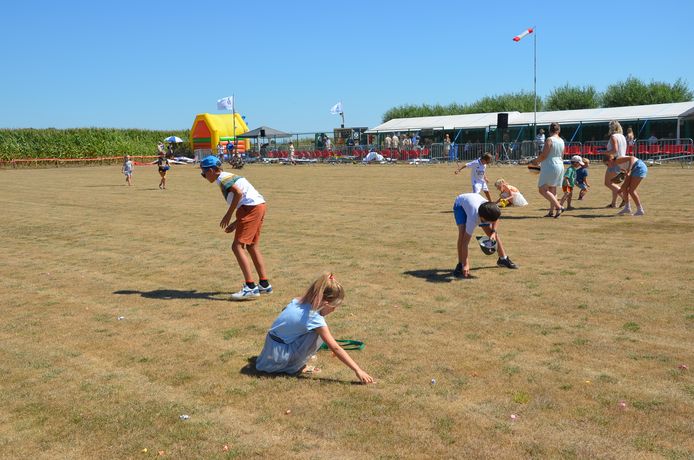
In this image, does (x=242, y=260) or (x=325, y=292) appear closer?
(x=325, y=292)

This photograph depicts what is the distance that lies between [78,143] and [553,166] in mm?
56764

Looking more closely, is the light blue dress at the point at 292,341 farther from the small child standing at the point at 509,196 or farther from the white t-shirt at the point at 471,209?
the small child standing at the point at 509,196

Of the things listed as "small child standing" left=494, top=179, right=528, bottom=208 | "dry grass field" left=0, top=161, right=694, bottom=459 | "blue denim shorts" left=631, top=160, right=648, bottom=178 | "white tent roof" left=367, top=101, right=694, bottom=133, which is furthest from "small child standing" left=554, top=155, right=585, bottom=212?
"white tent roof" left=367, top=101, right=694, bottom=133

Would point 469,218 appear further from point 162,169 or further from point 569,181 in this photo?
point 162,169

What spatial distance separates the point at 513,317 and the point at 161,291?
177 inches

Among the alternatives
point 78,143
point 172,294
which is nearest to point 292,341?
point 172,294

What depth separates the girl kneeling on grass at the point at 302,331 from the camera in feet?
18.9

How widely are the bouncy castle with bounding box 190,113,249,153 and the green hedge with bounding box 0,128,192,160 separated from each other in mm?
3162

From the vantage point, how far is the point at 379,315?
25.1 feet

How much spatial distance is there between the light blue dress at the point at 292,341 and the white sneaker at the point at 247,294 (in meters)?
2.57

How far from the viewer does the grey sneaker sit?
850cm

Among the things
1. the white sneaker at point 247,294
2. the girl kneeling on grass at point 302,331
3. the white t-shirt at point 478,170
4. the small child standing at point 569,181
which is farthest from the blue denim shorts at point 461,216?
the small child standing at point 569,181

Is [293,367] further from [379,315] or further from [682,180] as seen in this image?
[682,180]

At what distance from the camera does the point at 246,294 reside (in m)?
8.54
